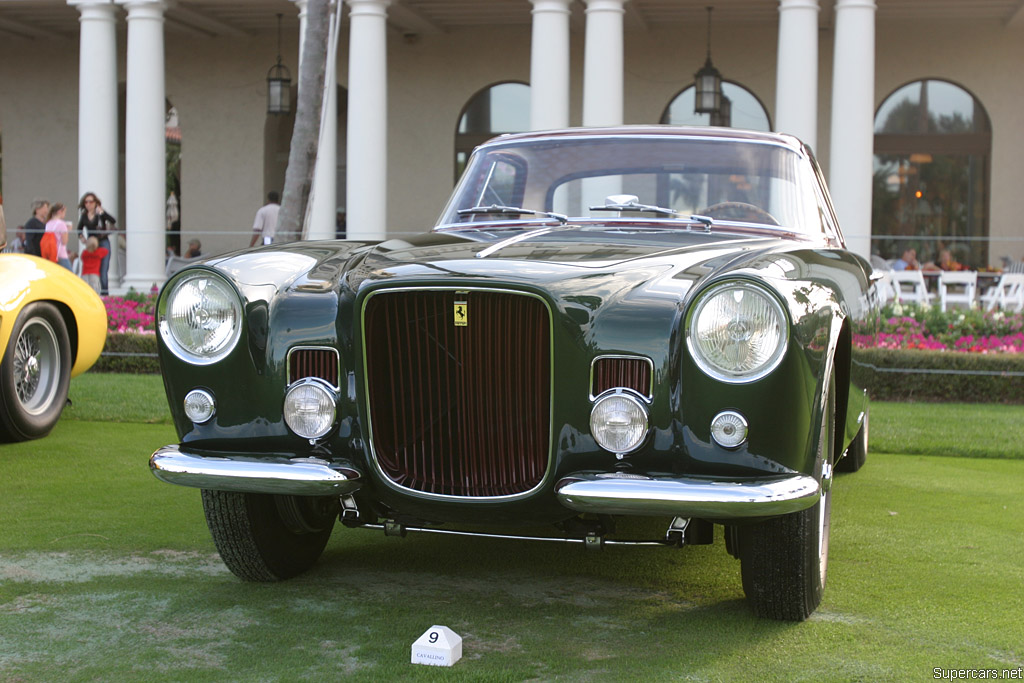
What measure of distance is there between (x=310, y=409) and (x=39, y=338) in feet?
12.6

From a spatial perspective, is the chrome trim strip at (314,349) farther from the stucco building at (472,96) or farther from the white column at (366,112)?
the white column at (366,112)

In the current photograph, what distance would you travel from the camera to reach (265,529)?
12.0ft

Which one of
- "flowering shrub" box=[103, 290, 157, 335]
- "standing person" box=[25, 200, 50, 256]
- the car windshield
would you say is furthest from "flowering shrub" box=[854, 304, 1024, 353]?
"standing person" box=[25, 200, 50, 256]

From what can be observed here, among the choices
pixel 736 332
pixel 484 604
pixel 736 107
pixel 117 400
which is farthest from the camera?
pixel 736 107

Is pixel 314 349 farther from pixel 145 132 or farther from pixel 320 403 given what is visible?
pixel 145 132

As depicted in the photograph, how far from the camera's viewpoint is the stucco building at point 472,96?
16.1m

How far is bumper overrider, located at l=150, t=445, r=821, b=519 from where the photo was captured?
2.79m

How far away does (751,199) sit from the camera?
4316mm

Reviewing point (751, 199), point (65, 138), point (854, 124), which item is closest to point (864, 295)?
point (751, 199)

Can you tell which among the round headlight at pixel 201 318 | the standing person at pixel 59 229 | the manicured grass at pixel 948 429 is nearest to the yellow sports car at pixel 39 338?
the round headlight at pixel 201 318

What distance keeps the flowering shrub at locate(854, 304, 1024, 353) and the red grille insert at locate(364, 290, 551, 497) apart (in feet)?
23.7

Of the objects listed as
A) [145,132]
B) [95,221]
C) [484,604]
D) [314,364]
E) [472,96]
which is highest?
[472,96]

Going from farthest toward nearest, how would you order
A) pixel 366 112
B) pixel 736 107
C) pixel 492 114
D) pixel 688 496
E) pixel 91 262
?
pixel 492 114
pixel 736 107
pixel 366 112
pixel 91 262
pixel 688 496

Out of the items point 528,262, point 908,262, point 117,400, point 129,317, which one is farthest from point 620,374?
point 908,262
